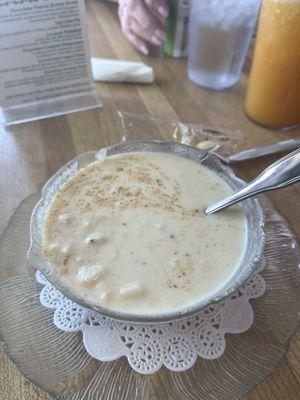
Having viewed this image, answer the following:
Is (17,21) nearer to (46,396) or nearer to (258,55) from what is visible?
(258,55)

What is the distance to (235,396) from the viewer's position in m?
0.59

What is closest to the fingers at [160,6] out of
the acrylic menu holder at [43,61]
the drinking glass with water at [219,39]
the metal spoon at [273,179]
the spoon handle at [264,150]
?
the drinking glass with water at [219,39]

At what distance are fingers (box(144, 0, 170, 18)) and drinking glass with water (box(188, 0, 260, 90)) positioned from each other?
0.14m

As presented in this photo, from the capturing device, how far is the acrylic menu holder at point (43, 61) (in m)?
1.00

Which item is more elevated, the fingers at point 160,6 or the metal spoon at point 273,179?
the fingers at point 160,6

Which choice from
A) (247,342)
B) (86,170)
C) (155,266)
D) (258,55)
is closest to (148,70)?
(258,55)

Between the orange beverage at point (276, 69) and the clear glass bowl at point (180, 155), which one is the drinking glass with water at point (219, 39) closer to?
the orange beverage at point (276, 69)

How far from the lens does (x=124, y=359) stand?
2.10 ft

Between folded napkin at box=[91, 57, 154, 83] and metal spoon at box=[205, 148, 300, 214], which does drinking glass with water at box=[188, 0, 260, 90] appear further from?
metal spoon at box=[205, 148, 300, 214]

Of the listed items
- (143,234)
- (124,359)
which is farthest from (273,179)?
(124,359)

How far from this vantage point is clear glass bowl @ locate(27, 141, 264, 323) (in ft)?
1.96

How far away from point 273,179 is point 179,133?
434 mm

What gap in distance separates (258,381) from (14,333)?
41 centimetres

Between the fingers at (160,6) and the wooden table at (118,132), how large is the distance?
0.17 metres
